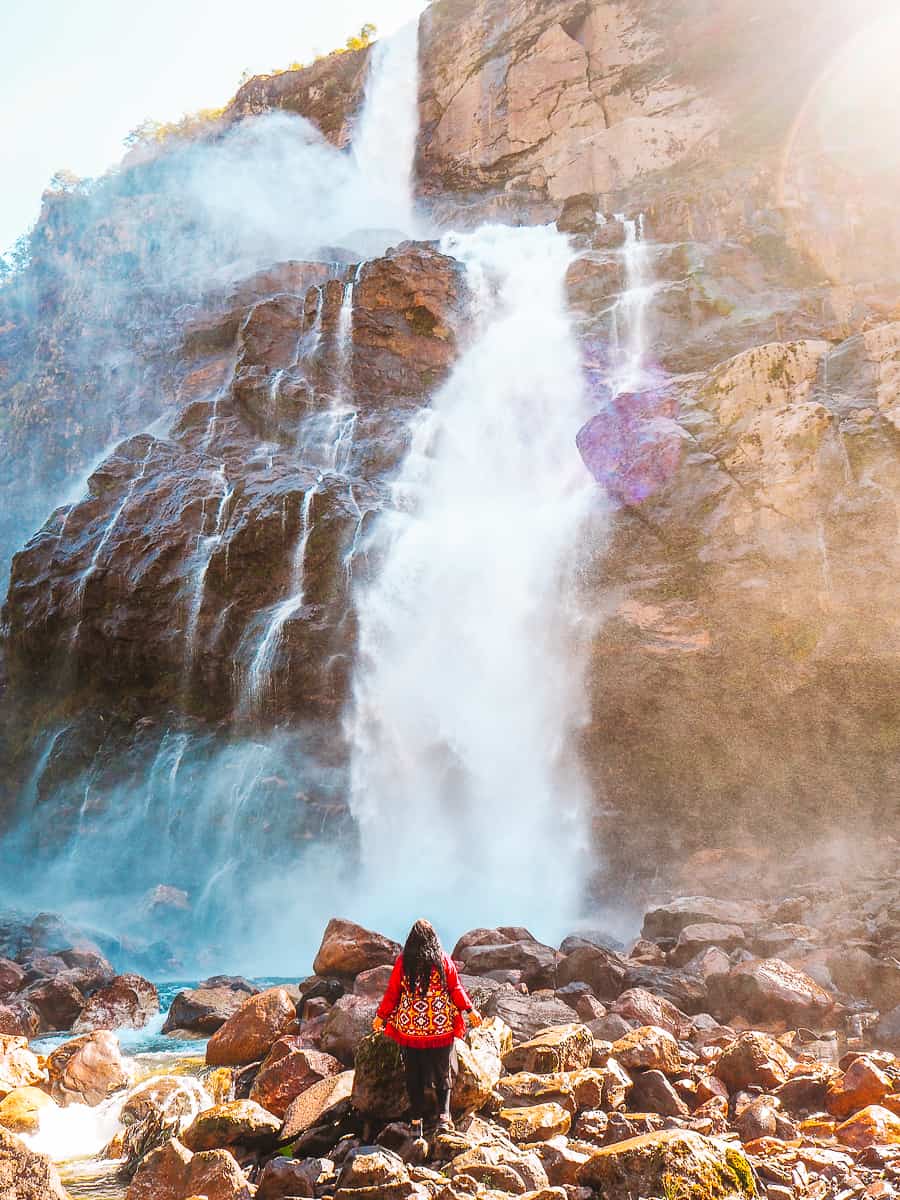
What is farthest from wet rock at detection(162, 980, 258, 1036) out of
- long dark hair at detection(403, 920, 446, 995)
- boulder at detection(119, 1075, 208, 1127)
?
long dark hair at detection(403, 920, 446, 995)

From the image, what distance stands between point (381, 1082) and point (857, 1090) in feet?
10.7

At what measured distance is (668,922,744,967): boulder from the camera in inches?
412

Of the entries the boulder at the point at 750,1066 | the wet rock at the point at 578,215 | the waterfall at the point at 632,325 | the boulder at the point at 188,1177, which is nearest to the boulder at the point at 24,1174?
the boulder at the point at 188,1177

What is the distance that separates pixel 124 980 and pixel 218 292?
30058 mm

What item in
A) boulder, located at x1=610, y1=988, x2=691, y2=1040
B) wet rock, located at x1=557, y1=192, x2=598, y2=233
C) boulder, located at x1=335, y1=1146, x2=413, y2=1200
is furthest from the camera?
wet rock, located at x1=557, y1=192, x2=598, y2=233

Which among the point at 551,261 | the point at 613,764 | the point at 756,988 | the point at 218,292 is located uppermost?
the point at 218,292

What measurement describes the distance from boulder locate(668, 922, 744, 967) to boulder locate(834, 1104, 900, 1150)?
496 cm

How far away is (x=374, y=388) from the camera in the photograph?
2798 centimetres

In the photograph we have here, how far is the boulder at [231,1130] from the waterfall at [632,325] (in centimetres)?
2084

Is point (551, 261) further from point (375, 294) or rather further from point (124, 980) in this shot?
point (124, 980)

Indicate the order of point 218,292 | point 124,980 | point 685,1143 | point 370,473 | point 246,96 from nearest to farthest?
point 685,1143 → point 124,980 → point 370,473 → point 218,292 → point 246,96

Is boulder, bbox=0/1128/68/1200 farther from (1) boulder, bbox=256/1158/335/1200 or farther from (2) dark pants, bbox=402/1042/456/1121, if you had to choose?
(2) dark pants, bbox=402/1042/456/1121

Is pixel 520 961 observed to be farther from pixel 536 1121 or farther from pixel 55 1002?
pixel 55 1002

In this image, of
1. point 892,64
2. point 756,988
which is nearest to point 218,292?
point 892,64
